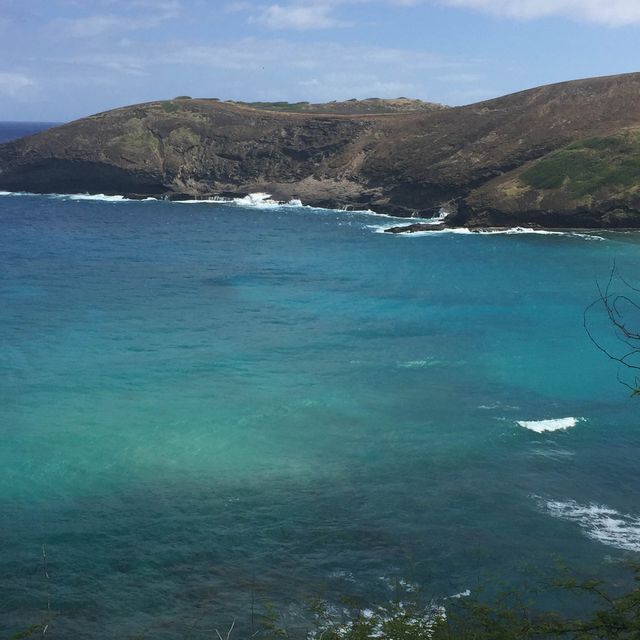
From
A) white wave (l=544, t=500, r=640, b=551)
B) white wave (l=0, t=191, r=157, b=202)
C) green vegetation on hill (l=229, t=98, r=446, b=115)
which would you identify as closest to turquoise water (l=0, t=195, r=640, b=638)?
white wave (l=544, t=500, r=640, b=551)

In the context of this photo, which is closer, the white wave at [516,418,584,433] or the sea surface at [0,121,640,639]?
the sea surface at [0,121,640,639]

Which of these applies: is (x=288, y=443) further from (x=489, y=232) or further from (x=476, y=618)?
(x=489, y=232)

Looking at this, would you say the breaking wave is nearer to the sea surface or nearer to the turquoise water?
the sea surface

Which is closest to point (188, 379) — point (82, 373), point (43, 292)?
point (82, 373)

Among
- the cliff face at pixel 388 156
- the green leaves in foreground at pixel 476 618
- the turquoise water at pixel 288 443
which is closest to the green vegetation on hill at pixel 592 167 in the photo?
the cliff face at pixel 388 156

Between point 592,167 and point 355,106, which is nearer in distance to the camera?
point 592,167

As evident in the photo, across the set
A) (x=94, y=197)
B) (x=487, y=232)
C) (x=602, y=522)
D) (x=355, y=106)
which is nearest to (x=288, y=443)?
(x=602, y=522)
